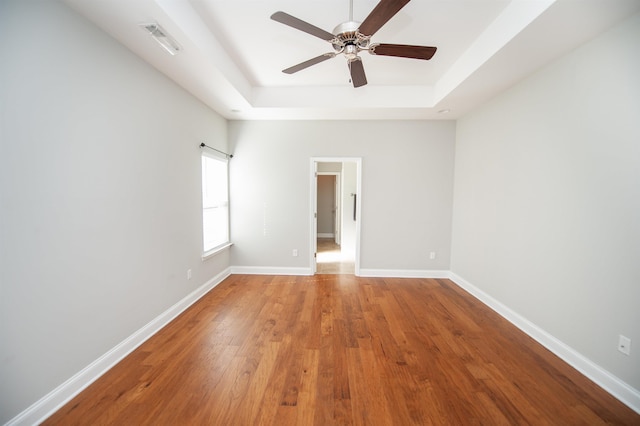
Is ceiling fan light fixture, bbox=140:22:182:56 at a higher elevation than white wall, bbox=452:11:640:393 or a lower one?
higher

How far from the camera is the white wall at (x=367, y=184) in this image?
12.5ft

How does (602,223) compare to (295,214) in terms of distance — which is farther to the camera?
(295,214)

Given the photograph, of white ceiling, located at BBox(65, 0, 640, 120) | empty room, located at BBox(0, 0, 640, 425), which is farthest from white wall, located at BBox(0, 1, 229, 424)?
white ceiling, located at BBox(65, 0, 640, 120)

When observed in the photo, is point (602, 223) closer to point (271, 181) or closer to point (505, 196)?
point (505, 196)

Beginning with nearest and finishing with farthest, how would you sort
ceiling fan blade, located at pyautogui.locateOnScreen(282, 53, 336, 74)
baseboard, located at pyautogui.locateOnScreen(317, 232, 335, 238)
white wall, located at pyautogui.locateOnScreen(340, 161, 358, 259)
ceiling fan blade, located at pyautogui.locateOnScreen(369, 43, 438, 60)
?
1. ceiling fan blade, located at pyautogui.locateOnScreen(369, 43, 438, 60)
2. ceiling fan blade, located at pyautogui.locateOnScreen(282, 53, 336, 74)
3. white wall, located at pyautogui.locateOnScreen(340, 161, 358, 259)
4. baseboard, located at pyautogui.locateOnScreen(317, 232, 335, 238)

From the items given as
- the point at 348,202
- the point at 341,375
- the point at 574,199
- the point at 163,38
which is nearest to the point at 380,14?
the point at 163,38

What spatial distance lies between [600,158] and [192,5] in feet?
10.7

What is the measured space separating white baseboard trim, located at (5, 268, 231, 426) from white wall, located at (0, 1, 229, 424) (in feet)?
0.15

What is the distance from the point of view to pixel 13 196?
4.18 feet

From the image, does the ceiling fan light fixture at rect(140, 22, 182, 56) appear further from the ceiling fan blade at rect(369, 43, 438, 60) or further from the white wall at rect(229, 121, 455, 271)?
the white wall at rect(229, 121, 455, 271)

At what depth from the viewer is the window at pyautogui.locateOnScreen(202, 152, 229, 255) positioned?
3312 millimetres

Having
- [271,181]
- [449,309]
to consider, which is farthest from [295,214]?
[449,309]

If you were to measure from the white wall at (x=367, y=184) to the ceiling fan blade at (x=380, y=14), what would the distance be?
2.24 meters

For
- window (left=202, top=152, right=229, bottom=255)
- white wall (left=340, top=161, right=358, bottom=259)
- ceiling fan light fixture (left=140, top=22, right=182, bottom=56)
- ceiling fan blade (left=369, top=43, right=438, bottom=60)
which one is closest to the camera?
ceiling fan light fixture (left=140, top=22, right=182, bottom=56)
